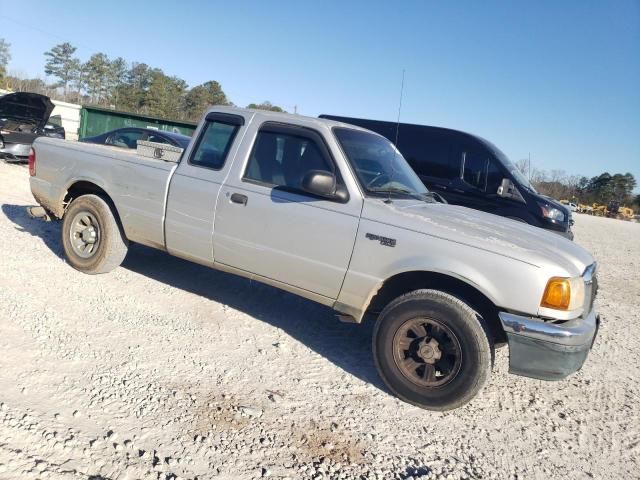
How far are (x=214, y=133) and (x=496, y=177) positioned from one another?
17.1 ft

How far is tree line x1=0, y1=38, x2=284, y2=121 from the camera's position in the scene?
174 ft

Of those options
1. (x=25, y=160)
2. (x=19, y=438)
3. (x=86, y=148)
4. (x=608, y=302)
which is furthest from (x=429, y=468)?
(x=25, y=160)

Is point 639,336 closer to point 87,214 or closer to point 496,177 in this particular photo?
point 496,177

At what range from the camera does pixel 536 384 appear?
163 inches

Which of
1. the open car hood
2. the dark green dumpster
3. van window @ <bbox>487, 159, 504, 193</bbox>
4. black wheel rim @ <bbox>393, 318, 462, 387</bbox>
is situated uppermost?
the dark green dumpster

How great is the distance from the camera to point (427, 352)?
3438 millimetres

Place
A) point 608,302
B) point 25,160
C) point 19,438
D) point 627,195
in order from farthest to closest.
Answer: point 627,195 < point 25,160 < point 608,302 < point 19,438

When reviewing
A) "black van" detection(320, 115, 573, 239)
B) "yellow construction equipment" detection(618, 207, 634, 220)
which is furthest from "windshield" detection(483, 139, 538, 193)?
"yellow construction equipment" detection(618, 207, 634, 220)

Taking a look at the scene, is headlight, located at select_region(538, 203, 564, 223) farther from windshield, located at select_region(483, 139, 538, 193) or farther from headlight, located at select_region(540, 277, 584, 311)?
headlight, located at select_region(540, 277, 584, 311)

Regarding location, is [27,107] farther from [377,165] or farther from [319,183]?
[319,183]

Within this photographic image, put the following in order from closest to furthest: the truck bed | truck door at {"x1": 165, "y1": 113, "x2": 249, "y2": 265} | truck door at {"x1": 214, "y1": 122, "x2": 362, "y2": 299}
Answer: truck door at {"x1": 214, "y1": 122, "x2": 362, "y2": 299}, truck door at {"x1": 165, "y1": 113, "x2": 249, "y2": 265}, the truck bed

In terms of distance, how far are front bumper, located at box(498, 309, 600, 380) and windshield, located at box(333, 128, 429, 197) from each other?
56.6 inches

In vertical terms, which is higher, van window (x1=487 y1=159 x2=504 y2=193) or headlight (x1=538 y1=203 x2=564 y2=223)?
van window (x1=487 y1=159 x2=504 y2=193)

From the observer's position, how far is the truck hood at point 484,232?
10.8 feet
